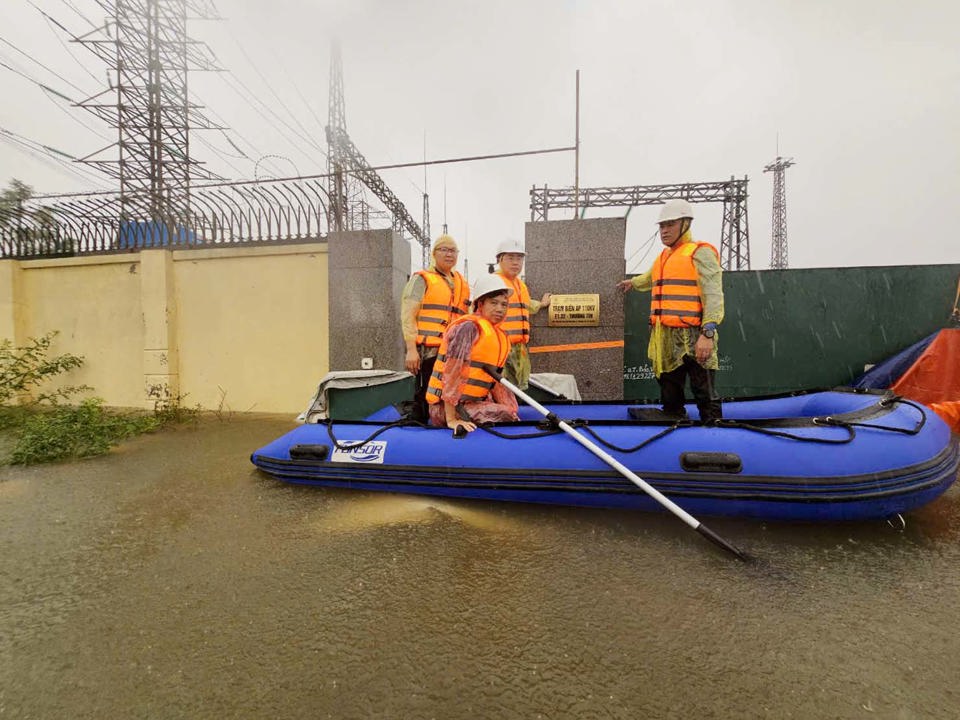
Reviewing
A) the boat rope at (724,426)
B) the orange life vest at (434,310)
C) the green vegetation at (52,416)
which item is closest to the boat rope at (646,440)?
the boat rope at (724,426)

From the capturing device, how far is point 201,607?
1.96 meters

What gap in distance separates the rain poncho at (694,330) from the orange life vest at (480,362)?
4.44ft

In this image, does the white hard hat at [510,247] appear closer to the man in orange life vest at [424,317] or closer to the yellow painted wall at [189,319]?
the man in orange life vest at [424,317]

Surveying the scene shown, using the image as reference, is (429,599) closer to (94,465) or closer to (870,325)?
(94,465)

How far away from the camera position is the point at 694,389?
3564 millimetres

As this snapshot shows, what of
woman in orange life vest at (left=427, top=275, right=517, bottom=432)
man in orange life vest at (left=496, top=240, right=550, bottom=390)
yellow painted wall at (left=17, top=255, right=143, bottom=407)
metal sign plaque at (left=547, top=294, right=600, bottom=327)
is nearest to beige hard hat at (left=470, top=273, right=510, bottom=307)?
woman in orange life vest at (left=427, top=275, right=517, bottom=432)

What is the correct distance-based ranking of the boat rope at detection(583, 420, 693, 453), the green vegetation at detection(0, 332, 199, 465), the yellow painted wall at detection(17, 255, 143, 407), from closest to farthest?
the boat rope at detection(583, 420, 693, 453) → the green vegetation at detection(0, 332, 199, 465) → the yellow painted wall at detection(17, 255, 143, 407)

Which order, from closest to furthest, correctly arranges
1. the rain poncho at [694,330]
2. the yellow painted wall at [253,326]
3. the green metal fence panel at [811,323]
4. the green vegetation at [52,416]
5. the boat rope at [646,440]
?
the boat rope at [646,440], the rain poncho at [694,330], the green vegetation at [52,416], the green metal fence panel at [811,323], the yellow painted wall at [253,326]

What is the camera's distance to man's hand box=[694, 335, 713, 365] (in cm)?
339

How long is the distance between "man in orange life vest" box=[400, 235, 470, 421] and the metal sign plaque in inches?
67.0

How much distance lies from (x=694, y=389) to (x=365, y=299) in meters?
4.39

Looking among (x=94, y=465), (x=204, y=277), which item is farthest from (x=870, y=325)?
(x=204, y=277)

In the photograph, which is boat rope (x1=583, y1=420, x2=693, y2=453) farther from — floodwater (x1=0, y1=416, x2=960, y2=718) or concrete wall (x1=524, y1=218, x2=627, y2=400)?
concrete wall (x1=524, y1=218, x2=627, y2=400)

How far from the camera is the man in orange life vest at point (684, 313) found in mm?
3463
